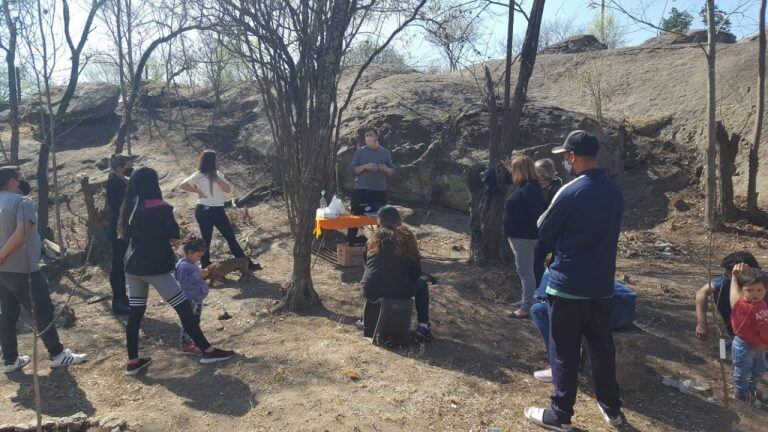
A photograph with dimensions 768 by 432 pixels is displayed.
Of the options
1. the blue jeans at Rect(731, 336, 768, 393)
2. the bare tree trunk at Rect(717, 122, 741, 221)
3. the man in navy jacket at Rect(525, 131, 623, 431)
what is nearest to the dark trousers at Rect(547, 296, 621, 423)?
the man in navy jacket at Rect(525, 131, 623, 431)

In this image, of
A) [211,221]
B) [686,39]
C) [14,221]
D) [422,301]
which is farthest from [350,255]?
[686,39]

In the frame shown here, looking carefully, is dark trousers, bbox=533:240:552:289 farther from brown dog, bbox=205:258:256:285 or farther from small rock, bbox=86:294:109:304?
small rock, bbox=86:294:109:304

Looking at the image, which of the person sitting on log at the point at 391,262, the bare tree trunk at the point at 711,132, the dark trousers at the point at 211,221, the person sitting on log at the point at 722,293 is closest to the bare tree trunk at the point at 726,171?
the bare tree trunk at the point at 711,132

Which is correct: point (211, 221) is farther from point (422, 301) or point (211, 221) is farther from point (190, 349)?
point (422, 301)

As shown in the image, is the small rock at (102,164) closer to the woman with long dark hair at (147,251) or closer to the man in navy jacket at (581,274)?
the woman with long dark hair at (147,251)

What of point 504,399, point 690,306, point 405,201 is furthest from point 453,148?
point 504,399

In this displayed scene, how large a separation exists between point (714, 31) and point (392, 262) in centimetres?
769

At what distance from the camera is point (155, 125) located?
51.1 feet

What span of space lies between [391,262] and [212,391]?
1.78 m

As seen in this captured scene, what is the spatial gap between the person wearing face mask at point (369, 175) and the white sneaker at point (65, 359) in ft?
12.3

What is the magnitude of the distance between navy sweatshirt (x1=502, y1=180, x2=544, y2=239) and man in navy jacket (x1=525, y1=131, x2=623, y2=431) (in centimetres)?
165

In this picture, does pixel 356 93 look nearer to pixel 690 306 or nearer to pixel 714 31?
pixel 714 31

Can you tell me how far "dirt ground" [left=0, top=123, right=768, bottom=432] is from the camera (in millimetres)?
3926

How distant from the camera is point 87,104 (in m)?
16.1
